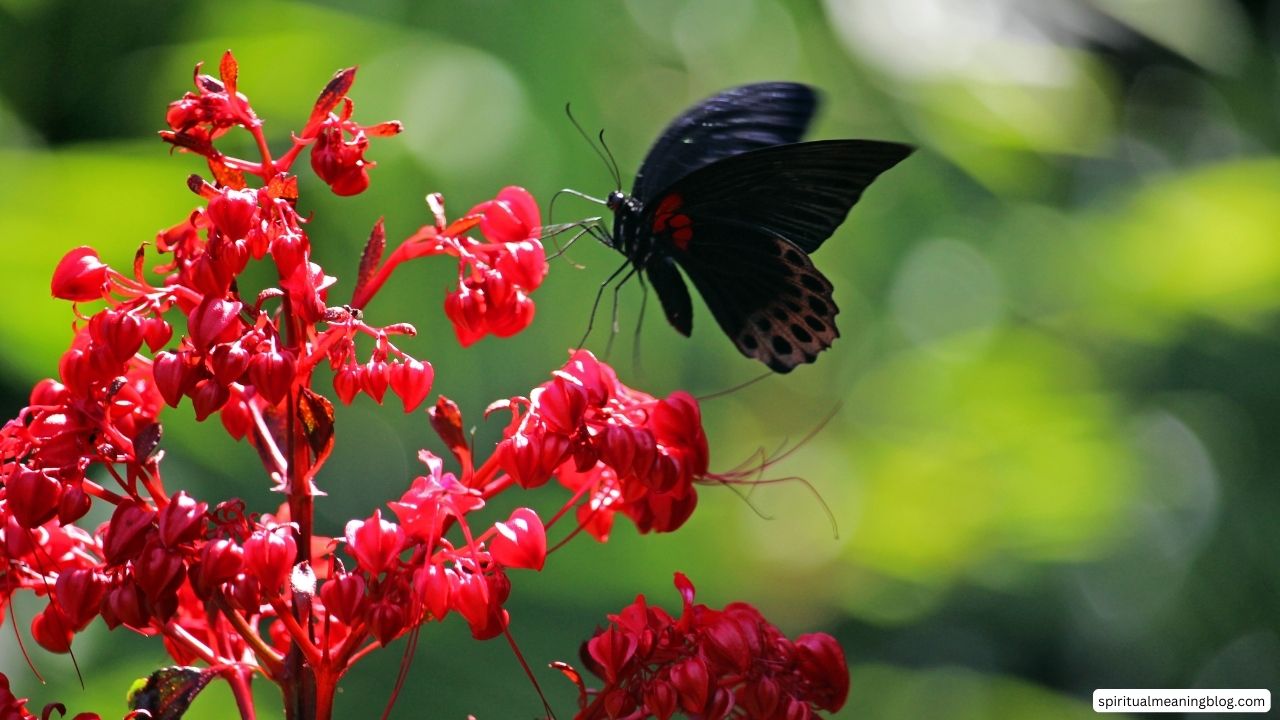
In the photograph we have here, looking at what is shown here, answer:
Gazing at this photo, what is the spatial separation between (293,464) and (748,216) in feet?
3.55

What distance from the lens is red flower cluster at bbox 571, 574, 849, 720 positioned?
5.21 feet

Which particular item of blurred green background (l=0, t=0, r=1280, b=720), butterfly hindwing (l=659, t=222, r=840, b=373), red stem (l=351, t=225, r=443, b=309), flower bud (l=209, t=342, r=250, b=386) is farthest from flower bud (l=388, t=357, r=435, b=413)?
blurred green background (l=0, t=0, r=1280, b=720)

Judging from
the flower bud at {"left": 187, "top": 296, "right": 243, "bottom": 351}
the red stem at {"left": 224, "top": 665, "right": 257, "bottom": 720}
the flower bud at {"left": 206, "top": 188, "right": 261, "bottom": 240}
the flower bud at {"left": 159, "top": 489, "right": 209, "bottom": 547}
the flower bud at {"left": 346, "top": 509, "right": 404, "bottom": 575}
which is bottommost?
the red stem at {"left": 224, "top": 665, "right": 257, "bottom": 720}

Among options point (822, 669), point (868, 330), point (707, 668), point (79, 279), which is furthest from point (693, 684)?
point (868, 330)

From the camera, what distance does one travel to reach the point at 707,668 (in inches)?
62.8

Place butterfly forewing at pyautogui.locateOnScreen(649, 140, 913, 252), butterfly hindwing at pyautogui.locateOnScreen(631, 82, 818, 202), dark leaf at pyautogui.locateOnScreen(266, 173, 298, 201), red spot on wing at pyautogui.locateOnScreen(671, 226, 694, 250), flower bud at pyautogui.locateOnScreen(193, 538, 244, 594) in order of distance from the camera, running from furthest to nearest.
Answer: red spot on wing at pyautogui.locateOnScreen(671, 226, 694, 250), butterfly hindwing at pyautogui.locateOnScreen(631, 82, 818, 202), butterfly forewing at pyautogui.locateOnScreen(649, 140, 913, 252), dark leaf at pyautogui.locateOnScreen(266, 173, 298, 201), flower bud at pyautogui.locateOnScreen(193, 538, 244, 594)

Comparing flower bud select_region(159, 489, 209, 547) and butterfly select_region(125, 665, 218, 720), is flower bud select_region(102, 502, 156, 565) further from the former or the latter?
butterfly select_region(125, 665, 218, 720)

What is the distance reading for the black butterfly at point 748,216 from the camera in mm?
2211

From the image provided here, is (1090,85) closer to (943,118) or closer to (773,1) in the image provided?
(943,118)

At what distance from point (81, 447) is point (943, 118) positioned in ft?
12.2

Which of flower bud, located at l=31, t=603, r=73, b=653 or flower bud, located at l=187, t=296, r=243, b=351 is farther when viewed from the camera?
flower bud, located at l=31, t=603, r=73, b=653

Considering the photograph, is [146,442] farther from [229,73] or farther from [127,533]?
[229,73]

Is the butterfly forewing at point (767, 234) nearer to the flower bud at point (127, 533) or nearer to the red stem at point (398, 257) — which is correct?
the red stem at point (398, 257)

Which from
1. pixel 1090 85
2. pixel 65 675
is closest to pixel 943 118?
pixel 1090 85
